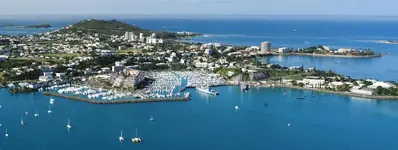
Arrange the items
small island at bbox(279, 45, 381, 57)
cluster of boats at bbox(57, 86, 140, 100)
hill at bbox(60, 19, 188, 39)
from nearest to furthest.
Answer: cluster of boats at bbox(57, 86, 140, 100)
small island at bbox(279, 45, 381, 57)
hill at bbox(60, 19, 188, 39)

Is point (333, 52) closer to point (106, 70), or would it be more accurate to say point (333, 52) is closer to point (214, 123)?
point (106, 70)

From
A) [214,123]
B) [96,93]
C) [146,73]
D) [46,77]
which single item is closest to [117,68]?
[146,73]

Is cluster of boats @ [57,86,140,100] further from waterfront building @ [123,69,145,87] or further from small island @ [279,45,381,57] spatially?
small island @ [279,45,381,57]

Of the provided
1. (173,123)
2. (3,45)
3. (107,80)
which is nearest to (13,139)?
(173,123)

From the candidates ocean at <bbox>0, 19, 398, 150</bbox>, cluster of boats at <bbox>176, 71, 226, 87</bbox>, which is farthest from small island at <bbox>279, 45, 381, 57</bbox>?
ocean at <bbox>0, 19, 398, 150</bbox>

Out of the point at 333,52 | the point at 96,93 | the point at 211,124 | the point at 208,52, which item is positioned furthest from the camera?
the point at 333,52

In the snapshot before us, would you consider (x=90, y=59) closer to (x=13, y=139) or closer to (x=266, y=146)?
(x=13, y=139)

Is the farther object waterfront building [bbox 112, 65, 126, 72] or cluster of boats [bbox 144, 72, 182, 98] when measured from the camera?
waterfront building [bbox 112, 65, 126, 72]

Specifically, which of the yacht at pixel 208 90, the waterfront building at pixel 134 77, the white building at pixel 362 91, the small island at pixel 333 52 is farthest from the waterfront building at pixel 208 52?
the white building at pixel 362 91
